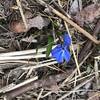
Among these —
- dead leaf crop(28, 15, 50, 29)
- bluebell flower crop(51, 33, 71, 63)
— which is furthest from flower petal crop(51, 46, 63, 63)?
dead leaf crop(28, 15, 50, 29)

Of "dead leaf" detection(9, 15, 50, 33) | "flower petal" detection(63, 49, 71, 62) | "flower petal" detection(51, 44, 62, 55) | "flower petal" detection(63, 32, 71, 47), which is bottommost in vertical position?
"flower petal" detection(63, 49, 71, 62)

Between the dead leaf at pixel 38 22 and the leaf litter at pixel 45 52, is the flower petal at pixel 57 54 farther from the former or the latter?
the dead leaf at pixel 38 22

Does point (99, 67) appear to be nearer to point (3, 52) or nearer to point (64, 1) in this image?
point (64, 1)

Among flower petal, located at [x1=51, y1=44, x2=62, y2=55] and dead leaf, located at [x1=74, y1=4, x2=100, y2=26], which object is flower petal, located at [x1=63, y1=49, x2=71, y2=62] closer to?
flower petal, located at [x1=51, y1=44, x2=62, y2=55]

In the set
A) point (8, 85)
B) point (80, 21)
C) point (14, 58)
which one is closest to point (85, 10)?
point (80, 21)

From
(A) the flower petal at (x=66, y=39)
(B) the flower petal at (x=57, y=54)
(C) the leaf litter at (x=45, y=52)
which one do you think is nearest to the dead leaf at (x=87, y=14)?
(C) the leaf litter at (x=45, y=52)

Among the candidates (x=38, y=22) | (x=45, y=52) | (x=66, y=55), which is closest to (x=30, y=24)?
(x=38, y=22)
